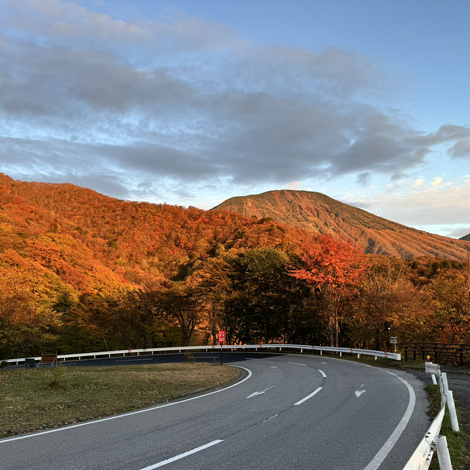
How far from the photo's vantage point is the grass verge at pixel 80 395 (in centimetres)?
938

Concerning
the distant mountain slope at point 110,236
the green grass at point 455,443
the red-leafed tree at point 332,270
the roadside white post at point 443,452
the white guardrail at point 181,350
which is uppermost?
the distant mountain slope at point 110,236

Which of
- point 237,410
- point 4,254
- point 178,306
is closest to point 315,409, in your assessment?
point 237,410

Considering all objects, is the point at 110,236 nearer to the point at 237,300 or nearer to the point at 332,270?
the point at 237,300

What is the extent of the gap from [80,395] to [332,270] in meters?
25.9

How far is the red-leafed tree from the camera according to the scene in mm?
34281

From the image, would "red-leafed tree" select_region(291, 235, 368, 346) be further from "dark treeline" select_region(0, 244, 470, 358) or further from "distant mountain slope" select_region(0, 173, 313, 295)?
"distant mountain slope" select_region(0, 173, 313, 295)

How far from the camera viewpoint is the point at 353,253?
35.7m

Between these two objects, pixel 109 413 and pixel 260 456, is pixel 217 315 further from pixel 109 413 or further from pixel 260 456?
pixel 260 456

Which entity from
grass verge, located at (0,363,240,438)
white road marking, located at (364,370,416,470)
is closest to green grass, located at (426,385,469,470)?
white road marking, located at (364,370,416,470)

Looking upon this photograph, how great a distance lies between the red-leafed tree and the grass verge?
1743 cm

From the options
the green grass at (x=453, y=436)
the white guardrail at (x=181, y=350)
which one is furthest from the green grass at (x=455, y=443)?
the white guardrail at (x=181, y=350)

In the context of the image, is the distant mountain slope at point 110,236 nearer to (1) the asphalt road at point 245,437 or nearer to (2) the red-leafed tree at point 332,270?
(2) the red-leafed tree at point 332,270

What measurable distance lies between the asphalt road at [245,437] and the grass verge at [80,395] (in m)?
0.81

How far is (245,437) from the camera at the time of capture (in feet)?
23.7
